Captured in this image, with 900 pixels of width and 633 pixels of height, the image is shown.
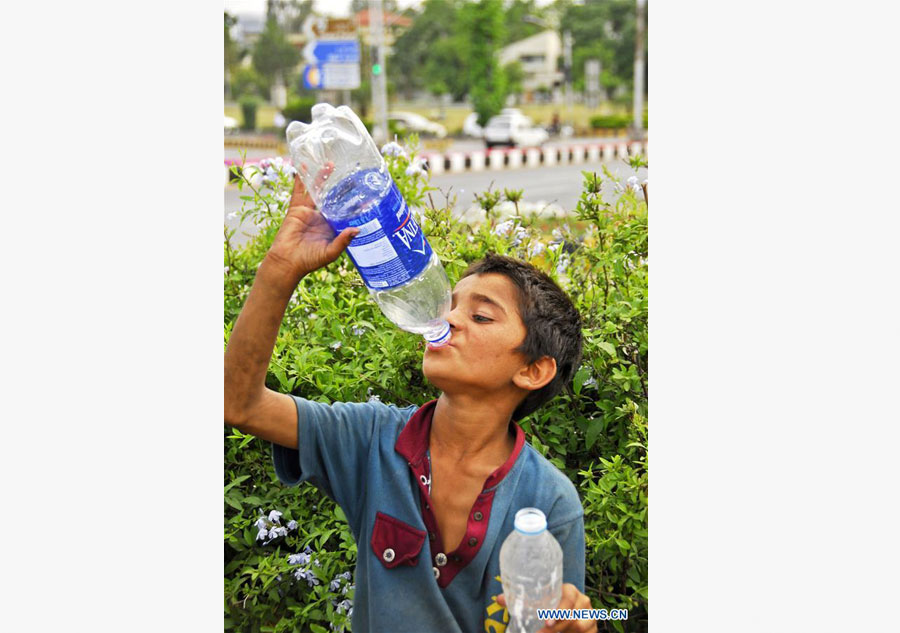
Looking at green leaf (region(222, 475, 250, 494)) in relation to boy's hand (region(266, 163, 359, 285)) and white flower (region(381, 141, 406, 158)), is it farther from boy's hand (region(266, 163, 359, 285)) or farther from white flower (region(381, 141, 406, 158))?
white flower (region(381, 141, 406, 158))

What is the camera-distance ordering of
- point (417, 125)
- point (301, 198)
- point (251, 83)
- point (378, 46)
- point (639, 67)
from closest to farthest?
point (301, 198)
point (378, 46)
point (639, 67)
point (251, 83)
point (417, 125)

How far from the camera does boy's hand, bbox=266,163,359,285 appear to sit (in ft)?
5.95

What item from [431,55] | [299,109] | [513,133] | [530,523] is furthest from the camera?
A: [431,55]

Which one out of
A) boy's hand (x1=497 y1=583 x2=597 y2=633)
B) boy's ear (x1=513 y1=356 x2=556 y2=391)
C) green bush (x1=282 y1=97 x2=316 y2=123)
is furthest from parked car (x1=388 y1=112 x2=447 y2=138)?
boy's hand (x1=497 y1=583 x2=597 y2=633)

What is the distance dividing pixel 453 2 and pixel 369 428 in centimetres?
2884

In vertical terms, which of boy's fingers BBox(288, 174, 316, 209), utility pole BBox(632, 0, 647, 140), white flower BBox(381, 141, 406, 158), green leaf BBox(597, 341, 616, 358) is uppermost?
utility pole BBox(632, 0, 647, 140)

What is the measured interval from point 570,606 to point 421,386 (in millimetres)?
923

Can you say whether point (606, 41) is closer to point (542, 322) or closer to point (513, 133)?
point (513, 133)

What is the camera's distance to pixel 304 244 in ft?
6.06

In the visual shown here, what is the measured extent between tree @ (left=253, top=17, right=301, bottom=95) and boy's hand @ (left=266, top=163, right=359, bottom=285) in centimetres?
2277

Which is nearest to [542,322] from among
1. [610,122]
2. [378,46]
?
[378,46]

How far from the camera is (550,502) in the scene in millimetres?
1920

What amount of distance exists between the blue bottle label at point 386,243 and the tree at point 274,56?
2286cm
